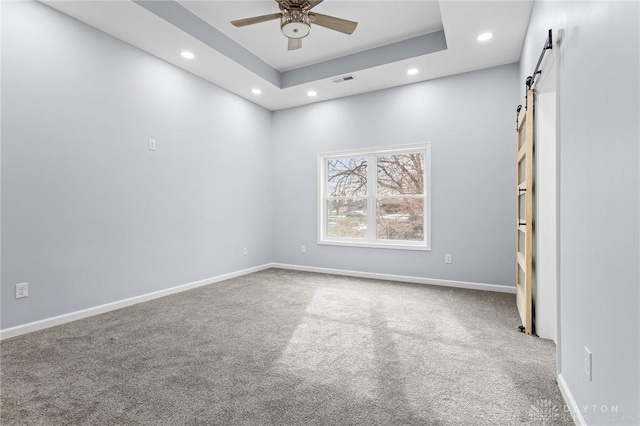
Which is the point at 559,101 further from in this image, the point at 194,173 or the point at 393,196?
the point at 194,173

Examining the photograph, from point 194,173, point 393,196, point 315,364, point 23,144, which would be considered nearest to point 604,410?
point 315,364

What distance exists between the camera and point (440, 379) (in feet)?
6.40

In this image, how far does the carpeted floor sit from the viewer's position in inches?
64.1

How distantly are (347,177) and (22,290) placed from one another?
410 cm

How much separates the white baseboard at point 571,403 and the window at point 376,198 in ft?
8.97

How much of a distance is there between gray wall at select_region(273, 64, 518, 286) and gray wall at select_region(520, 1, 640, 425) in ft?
7.73

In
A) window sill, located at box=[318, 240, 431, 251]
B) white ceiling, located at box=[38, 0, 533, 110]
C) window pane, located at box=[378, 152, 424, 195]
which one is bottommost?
window sill, located at box=[318, 240, 431, 251]

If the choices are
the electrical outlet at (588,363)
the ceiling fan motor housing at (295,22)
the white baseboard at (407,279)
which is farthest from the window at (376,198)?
the electrical outlet at (588,363)

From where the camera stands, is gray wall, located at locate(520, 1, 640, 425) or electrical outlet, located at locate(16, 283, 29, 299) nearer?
gray wall, located at locate(520, 1, 640, 425)

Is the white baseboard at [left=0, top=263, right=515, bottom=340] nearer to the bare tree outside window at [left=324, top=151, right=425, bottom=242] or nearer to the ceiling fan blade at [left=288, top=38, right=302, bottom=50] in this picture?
the bare tree outside window at [left=324, top=151, right=425, bottom=242]

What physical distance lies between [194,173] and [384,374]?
3.45 meters

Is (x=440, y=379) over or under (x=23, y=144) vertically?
under

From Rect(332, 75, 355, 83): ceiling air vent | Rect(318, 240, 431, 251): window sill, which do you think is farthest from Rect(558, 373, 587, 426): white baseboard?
Rect(332, 75, 355, 83): ceiling air vent

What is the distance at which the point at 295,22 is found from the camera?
281cm
